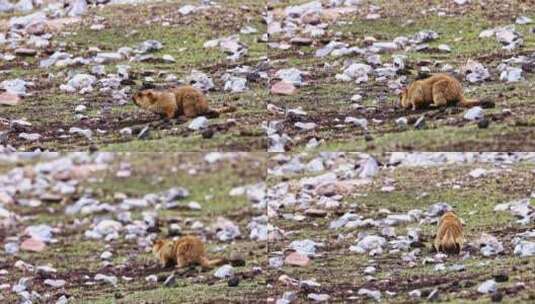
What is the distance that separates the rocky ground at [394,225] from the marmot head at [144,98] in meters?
1.07

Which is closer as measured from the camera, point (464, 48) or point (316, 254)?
point (316, 254)

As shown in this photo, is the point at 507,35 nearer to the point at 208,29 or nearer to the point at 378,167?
the point at 378,167

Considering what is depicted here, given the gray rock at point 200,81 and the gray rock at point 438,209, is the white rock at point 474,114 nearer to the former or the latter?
the gray rock at point 438,209

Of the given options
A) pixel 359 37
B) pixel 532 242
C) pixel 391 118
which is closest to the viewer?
pixel 532 242

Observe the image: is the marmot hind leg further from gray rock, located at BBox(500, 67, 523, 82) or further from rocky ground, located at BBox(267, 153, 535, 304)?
gray rock, located at BBox(500, 67, 523, 82)

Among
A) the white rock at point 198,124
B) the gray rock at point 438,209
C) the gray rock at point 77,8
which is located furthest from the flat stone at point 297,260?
the gray rock at point 77,8

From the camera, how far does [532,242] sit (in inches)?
394

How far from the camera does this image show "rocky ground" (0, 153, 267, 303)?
10.4 m

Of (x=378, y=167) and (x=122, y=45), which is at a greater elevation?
(x=122, y=45)

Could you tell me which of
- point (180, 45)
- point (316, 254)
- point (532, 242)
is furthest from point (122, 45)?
point (532, 242)

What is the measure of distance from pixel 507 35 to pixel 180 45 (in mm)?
2652

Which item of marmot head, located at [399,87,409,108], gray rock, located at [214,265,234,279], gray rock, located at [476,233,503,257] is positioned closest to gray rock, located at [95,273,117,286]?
gray rock, located at [214,265,234,279]

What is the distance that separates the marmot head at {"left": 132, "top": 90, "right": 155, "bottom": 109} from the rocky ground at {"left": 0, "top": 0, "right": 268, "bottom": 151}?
0.52 ft

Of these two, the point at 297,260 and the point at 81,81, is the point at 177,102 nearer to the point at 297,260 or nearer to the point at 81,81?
the point at 81,81
